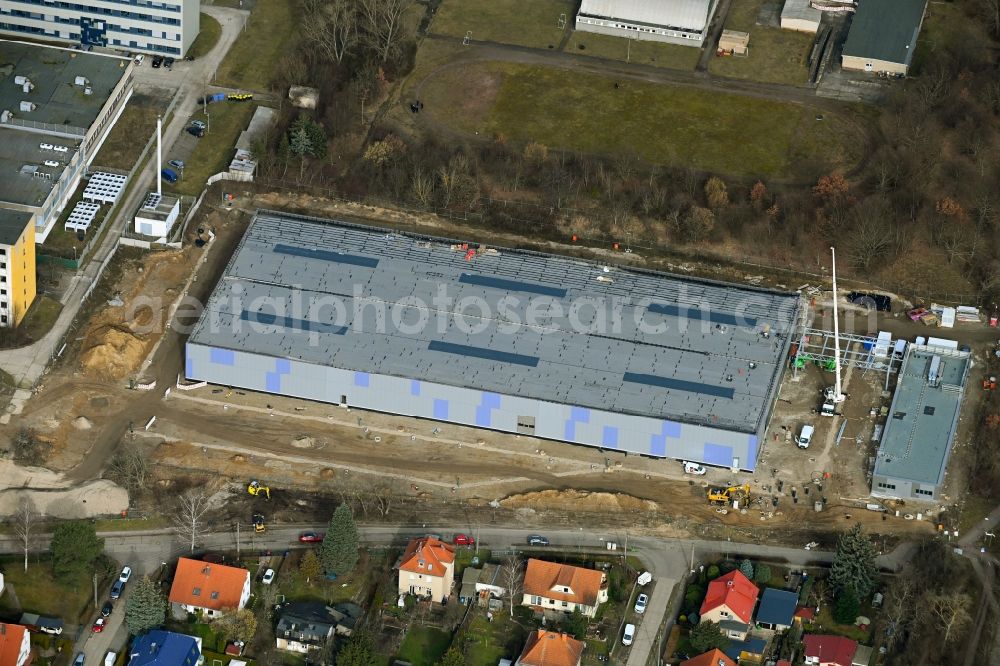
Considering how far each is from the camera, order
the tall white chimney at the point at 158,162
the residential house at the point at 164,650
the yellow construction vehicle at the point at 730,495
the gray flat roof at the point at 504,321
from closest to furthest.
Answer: the residential house at the point at 164,650, the yellow construction vehicle at the point at 730,495, the gray flat roof at the point at 504,321, the tall white chimney at the point at 158,162

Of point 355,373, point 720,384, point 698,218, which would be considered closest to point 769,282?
point 698,218

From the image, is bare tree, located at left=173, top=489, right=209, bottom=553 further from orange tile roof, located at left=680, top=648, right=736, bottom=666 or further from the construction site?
orange tile roof, located at left=680, top=648, right=736, bottom=666

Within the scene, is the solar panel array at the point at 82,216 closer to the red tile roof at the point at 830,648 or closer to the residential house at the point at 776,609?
the residential house at the point at 776,609

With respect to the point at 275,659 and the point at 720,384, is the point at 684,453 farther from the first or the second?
the point at 275,659

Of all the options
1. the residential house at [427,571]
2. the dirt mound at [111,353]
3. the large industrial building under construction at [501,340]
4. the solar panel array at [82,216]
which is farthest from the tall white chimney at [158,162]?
the residential house at [427,571]

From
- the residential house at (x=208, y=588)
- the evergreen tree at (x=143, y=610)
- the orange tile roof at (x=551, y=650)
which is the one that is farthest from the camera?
the residential house at (x=208, y=588)

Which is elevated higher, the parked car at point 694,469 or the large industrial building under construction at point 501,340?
the large industrial building under construction at point 501,340
